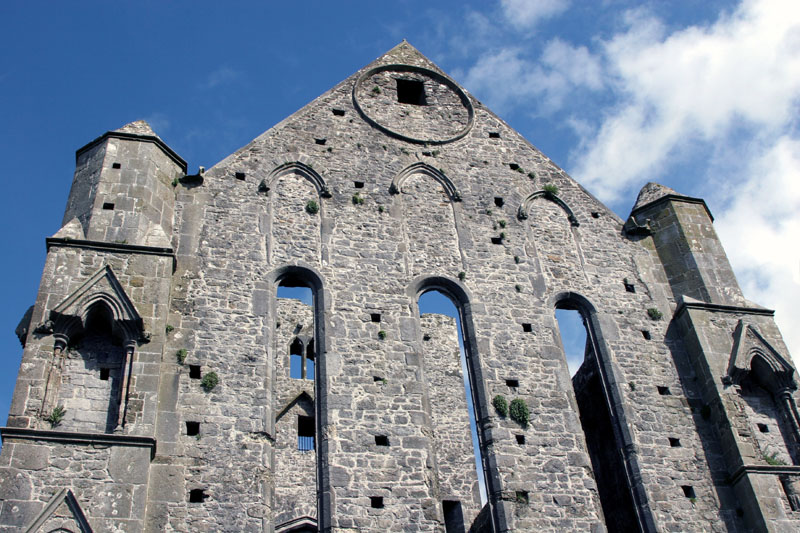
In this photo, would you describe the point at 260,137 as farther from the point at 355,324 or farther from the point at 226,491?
the point at 226,491

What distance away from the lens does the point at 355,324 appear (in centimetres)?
1330

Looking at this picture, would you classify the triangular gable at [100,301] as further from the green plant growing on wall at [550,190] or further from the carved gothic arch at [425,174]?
the green plant growing on wall at [550,190]

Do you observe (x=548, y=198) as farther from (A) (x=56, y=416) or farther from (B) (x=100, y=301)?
(A) (x=56, y=416)

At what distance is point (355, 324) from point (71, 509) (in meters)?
4.93

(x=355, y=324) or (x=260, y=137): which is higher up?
(x=260, y=137)

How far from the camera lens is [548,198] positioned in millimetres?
16422

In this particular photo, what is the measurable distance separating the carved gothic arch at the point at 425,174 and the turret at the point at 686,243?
10.7 feet

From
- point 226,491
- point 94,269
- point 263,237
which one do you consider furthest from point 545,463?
point 94,269

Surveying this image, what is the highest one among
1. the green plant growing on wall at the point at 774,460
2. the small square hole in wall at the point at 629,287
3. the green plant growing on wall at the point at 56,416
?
the small square hole in wall at the point at 629,287

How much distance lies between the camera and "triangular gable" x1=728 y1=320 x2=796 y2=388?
13742 mm

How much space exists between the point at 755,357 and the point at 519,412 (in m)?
4.17

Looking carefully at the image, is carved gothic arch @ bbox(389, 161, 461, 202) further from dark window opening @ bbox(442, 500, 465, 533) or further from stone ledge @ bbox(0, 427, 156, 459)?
stone ledge @ bbox(0, 427, 156, 459)

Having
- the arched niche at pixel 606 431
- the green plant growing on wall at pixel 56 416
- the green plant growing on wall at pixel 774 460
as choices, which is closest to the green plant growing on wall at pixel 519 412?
the arched niche at pixel 606 431

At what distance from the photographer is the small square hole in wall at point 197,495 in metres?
10.9
